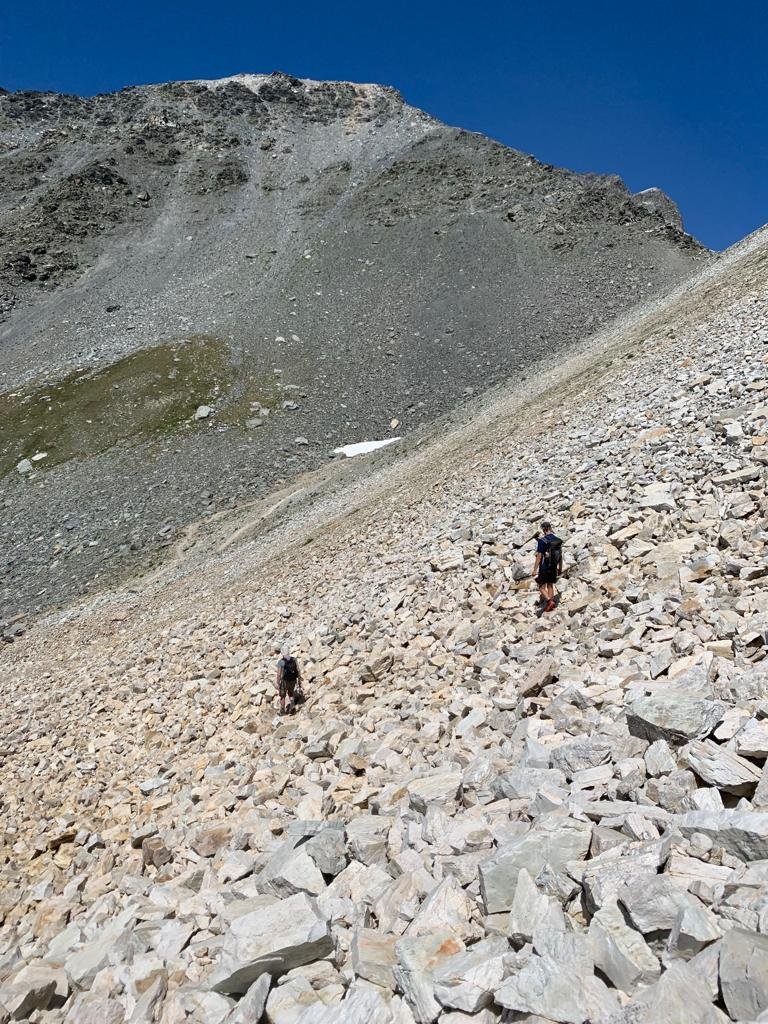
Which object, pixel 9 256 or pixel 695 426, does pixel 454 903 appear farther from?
pixel 9 256

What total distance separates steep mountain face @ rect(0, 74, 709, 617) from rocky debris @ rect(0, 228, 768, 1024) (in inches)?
890

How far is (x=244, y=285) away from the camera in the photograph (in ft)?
258

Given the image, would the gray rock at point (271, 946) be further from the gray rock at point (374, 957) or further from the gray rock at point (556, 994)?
the gray rock at point (556, 994)

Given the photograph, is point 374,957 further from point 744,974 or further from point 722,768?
point 722,768

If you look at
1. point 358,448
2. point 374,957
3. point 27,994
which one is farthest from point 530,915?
point 358,448

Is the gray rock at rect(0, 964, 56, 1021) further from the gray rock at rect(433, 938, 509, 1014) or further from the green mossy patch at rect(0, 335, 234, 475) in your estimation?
the green mossy patch at rect(0, 335, 234, 475)

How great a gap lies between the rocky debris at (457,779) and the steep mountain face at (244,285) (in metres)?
22.6

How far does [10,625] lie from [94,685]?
632 inches

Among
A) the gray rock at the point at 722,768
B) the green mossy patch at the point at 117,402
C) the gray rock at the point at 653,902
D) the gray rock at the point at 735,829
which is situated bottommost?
the gray rock at the point at 722,768

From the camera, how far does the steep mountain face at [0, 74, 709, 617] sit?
47.2 metres

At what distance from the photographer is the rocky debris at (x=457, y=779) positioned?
196 inches

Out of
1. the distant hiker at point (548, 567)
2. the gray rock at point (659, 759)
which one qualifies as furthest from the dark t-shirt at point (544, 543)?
the gray rock at point (659, 759)

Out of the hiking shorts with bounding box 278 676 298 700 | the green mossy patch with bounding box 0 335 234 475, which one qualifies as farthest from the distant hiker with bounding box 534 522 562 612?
the green mossy patch with bounding box 0 335 234 475

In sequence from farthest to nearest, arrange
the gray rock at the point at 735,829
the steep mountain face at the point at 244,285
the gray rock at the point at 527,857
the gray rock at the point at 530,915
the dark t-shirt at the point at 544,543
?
the steep mountain face at the point at 244,285 < the dark t-shirt at the point at 544,543 < the gray rock at the point at 527,857 < the gray rock at the point at 530,915 < the gray rock at the point at 735,829
